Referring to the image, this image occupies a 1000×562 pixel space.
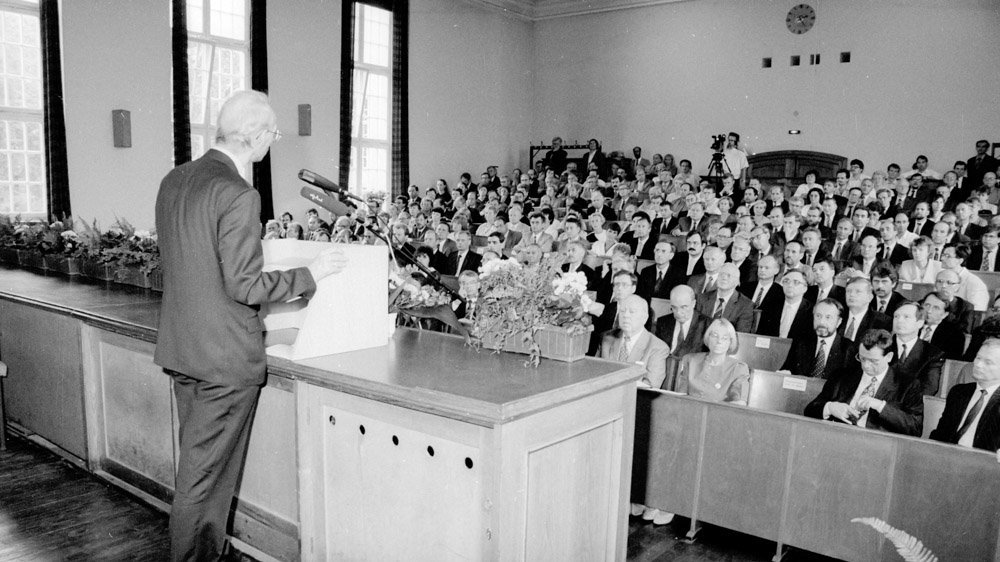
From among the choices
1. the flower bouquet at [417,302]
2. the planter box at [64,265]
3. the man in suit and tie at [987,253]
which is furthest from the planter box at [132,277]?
the man in suit and tie at [987,253]

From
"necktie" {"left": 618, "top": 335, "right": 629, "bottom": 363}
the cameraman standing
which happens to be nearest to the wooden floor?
"necktie" {"left": 618, "top": 335, "right": 629, "bottom": 363}

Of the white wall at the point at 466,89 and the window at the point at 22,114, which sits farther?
the white wall at the point at 466,89

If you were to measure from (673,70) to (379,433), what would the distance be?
12836 mm

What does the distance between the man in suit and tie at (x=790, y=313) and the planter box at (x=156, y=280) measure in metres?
3.87

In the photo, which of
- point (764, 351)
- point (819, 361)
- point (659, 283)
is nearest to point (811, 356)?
point (819, 361)

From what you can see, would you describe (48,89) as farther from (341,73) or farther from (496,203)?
(496,203)

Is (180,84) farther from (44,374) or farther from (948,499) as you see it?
(948,499)

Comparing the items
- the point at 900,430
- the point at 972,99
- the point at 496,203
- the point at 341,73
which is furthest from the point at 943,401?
the point at 341,73

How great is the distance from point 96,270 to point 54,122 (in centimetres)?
586

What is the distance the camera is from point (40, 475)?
132 inches

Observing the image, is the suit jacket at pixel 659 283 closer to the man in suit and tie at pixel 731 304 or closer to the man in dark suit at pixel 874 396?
the man in suit and tie at pixel 731 304

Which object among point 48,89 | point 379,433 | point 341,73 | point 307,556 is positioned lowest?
point 307,556

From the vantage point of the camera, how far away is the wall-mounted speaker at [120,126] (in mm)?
9562

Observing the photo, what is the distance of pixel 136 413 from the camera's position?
2.92m
